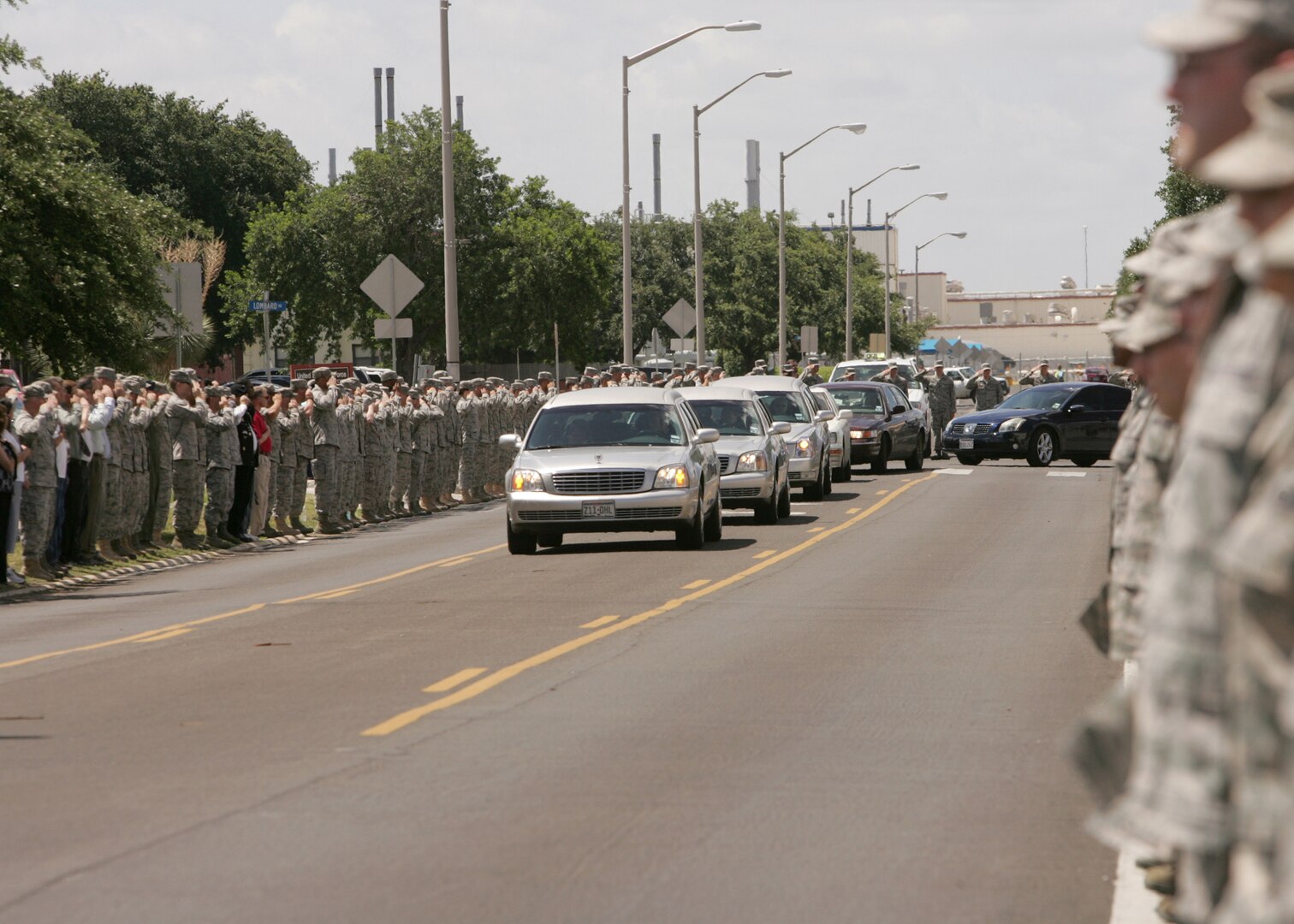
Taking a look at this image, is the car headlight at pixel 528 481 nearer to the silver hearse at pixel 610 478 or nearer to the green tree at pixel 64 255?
the silver hearse at pixel 610 478

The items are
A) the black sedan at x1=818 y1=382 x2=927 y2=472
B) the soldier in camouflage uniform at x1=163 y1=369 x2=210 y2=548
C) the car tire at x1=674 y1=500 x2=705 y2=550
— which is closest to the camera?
the car tire at x1=674 y1=500 x2=705 y2=550

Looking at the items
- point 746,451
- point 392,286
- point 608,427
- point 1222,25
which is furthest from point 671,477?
point 1222,25

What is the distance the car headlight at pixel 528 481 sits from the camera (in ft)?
72.2

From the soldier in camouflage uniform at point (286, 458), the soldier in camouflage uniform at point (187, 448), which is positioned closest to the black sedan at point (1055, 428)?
the soldier in camouflage uniform at point (286, 458)

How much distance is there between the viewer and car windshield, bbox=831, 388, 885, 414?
129 feet

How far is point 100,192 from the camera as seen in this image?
114ft

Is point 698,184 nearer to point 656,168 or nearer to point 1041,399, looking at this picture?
point 1041,399

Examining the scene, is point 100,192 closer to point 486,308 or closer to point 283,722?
point 283,722

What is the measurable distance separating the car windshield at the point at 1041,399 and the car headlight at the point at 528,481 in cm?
2109

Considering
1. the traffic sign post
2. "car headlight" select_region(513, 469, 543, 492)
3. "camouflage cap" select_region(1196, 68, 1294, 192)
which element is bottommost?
"car headlight" select_region(513, 469, 543, 492)

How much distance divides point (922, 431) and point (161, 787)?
3306 centimetres

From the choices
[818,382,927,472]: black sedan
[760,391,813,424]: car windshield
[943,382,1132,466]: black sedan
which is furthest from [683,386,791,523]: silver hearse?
[943,382,1132,466]: black sedan

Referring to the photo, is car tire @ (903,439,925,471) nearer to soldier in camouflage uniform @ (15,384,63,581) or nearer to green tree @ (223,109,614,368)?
soldier in camouflage uniform @ (15,384,63,581)

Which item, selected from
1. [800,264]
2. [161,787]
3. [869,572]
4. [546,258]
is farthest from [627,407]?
[800,264]
